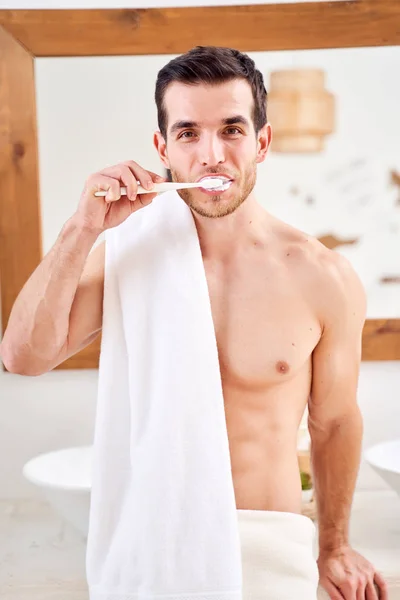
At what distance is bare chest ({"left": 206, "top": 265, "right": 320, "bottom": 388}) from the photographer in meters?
1.06

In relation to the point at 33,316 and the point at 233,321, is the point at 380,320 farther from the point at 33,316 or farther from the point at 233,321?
the point at 33,316

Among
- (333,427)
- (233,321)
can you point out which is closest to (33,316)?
(233,321)

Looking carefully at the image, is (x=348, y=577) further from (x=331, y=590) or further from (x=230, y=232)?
(x=230, y=232)

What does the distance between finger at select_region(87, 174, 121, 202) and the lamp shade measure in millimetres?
1059

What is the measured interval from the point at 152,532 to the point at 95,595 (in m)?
0.12

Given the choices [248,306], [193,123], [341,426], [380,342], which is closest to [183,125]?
[193,123]

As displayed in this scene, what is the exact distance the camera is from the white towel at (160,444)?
3.11ft

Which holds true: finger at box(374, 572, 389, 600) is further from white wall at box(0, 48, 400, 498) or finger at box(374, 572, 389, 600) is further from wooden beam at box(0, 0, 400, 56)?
wooden beam at box(0, 0, 400, 56)

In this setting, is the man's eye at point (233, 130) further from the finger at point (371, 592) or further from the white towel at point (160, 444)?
the finger at point (371, 592)

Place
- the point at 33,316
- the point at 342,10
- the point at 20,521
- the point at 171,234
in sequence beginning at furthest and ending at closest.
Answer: the point at 342,10 → the point at 20,521 → the point at 171,234 → the point at 33,316

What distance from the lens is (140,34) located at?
1.87m

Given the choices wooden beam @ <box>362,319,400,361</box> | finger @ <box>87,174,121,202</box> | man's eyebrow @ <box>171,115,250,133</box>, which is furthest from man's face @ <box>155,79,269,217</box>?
wooden beam @ <box>362,319,400,361</box>

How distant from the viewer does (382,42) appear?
1900 millimetres

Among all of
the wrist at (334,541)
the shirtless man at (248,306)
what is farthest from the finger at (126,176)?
the wrist at (334,541)
